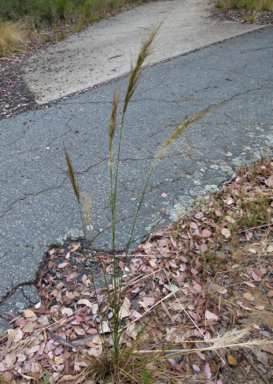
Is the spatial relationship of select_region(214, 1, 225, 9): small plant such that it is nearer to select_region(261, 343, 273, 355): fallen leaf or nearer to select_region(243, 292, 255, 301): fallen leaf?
select_region(243, 292, 255, 301): fallen leaf

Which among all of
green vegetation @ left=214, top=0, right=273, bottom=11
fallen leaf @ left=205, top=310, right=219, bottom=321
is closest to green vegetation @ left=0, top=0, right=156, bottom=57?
green vegetation @ left=214, top=0, right=273, bottom=11

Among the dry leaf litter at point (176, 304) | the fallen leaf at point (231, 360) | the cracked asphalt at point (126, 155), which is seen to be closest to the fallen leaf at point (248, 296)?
the dry leaf litter at point (176, 304)

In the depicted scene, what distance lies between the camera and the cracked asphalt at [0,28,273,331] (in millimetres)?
1943

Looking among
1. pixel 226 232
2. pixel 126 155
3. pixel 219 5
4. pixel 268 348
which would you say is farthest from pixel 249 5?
pixel 268 348

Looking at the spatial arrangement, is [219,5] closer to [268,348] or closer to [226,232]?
[226,232]

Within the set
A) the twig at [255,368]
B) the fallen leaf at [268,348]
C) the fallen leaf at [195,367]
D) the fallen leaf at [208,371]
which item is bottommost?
the fallen leaf at [268,348]

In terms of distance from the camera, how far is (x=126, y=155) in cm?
266

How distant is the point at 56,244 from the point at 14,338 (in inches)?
23.4

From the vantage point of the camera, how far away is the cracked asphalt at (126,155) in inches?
76.5

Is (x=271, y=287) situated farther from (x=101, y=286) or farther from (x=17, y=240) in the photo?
(x=17, y=240)

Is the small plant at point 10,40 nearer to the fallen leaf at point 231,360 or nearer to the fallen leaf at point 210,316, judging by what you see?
the fallen leaf at point 210,316

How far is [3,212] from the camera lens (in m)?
2.10

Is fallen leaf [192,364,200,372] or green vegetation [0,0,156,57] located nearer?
fallen leaf [192,364,200,372]

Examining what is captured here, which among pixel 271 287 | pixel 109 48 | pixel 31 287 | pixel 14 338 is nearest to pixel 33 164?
pixel 31 287
